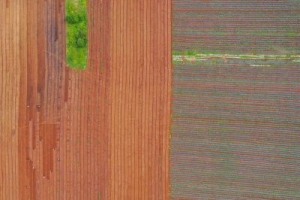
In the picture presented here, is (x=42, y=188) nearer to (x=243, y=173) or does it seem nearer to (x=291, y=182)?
(x=243, y=173)

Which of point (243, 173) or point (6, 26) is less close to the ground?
point (6, 26)

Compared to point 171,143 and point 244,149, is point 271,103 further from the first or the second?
point 171,143

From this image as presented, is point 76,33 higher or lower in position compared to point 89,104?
higher

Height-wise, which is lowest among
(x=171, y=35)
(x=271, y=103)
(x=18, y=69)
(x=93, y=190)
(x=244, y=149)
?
(x=93, y=190)

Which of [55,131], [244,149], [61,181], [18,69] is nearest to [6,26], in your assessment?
[18,69]
